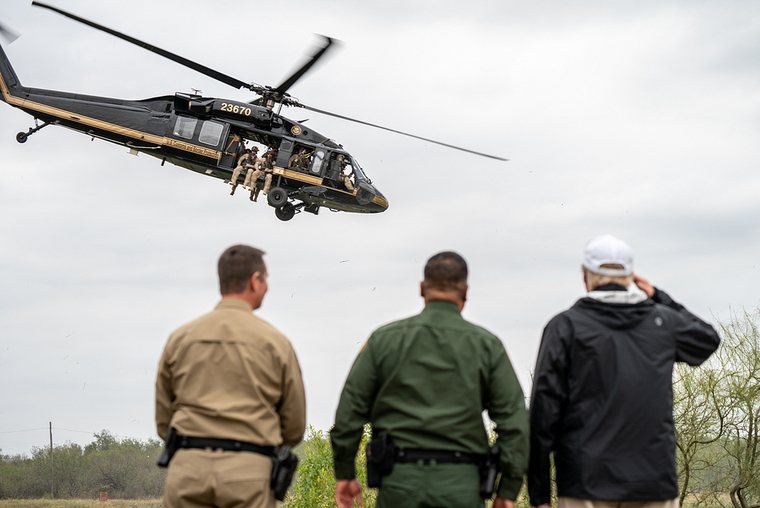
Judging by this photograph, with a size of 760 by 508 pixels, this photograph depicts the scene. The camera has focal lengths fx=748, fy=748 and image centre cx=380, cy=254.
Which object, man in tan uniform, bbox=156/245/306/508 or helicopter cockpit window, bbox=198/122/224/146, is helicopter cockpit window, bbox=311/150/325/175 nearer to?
helicopter cockpit window, bbox=198/122/224/146

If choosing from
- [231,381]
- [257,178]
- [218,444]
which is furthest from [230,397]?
[257,178]

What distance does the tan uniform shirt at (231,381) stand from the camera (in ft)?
12.8

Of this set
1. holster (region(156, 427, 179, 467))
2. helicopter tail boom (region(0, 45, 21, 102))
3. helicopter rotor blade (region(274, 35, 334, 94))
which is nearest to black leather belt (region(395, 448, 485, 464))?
holster (region(156, 427, 179, 467))

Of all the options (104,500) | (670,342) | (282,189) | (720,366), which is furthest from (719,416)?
(104,500)

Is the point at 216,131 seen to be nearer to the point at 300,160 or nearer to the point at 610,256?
the point at 300,160

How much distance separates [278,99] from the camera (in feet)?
58.9

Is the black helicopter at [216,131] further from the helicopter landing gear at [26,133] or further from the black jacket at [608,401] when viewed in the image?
the black jacket at [608,401]

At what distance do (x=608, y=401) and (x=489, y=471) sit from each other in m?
0.74

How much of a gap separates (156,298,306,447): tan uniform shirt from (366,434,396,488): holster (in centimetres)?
45

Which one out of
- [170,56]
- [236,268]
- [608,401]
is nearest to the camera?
[608,401]

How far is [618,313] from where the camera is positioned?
4121mm

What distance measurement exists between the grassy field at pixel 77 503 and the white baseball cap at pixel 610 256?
125 feet

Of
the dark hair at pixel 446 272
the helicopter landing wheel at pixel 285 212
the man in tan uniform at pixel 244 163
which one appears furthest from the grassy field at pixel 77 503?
the dark hair at pixel 446 272

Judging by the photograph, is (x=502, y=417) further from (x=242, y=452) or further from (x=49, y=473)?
(x=49, y=473)
